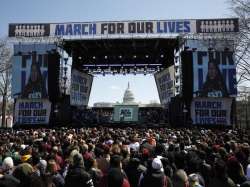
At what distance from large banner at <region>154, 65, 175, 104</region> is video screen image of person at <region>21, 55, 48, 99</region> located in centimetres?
1148

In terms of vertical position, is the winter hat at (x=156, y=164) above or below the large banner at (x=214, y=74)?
below

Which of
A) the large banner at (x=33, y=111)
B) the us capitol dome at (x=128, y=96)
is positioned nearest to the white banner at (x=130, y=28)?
the large banner at (x=33, y=111)

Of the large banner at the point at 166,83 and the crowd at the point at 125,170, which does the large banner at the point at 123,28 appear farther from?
the crowd at the point at 125,170

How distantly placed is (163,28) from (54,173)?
2601cm

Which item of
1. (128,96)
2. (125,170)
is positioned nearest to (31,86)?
(125,170)

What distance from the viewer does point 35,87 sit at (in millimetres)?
30906

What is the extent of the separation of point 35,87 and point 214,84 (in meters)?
14.5

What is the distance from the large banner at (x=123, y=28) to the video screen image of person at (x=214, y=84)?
3289 mm

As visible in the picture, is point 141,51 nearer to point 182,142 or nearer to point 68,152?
point 182,142

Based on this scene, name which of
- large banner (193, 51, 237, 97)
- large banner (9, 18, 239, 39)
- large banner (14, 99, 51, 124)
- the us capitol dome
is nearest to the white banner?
large banner (9, 18, 239, 39)

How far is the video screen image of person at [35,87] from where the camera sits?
3080cm

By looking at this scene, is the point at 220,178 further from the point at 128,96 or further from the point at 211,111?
the point at 128,96

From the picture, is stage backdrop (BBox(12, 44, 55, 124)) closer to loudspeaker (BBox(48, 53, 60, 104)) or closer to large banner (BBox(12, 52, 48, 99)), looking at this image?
large banner (BBox(12, 52, 48, 99))

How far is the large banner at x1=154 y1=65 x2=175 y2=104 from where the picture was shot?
3441 centimetres
